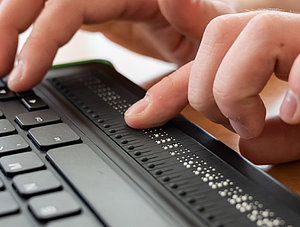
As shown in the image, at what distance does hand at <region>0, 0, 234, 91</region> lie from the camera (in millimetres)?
514

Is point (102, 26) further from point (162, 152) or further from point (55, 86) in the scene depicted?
point (162, 152)

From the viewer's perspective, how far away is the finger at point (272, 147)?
37 cm

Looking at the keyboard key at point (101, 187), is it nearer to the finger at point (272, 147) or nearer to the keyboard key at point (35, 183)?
the keyboard key at point (35, 183)

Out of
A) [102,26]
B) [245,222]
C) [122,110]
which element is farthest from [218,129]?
[102,26]

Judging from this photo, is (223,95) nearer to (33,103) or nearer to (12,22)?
(33,103)

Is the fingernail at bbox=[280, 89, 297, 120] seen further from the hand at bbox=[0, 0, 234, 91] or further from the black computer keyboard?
the hand at bbox=[0, 0, 234, 91]

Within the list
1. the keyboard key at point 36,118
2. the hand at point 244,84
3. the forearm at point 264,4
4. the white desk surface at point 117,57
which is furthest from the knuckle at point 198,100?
the forearm at point 264,4

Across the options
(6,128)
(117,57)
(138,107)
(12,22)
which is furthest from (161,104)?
(117,57)

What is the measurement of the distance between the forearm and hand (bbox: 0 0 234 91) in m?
0.11

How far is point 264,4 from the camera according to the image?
73cm

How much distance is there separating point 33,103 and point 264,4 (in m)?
0.43

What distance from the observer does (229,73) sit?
315mm

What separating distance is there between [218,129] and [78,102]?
0.42 ft

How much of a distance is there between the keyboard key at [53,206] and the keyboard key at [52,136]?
71mm
